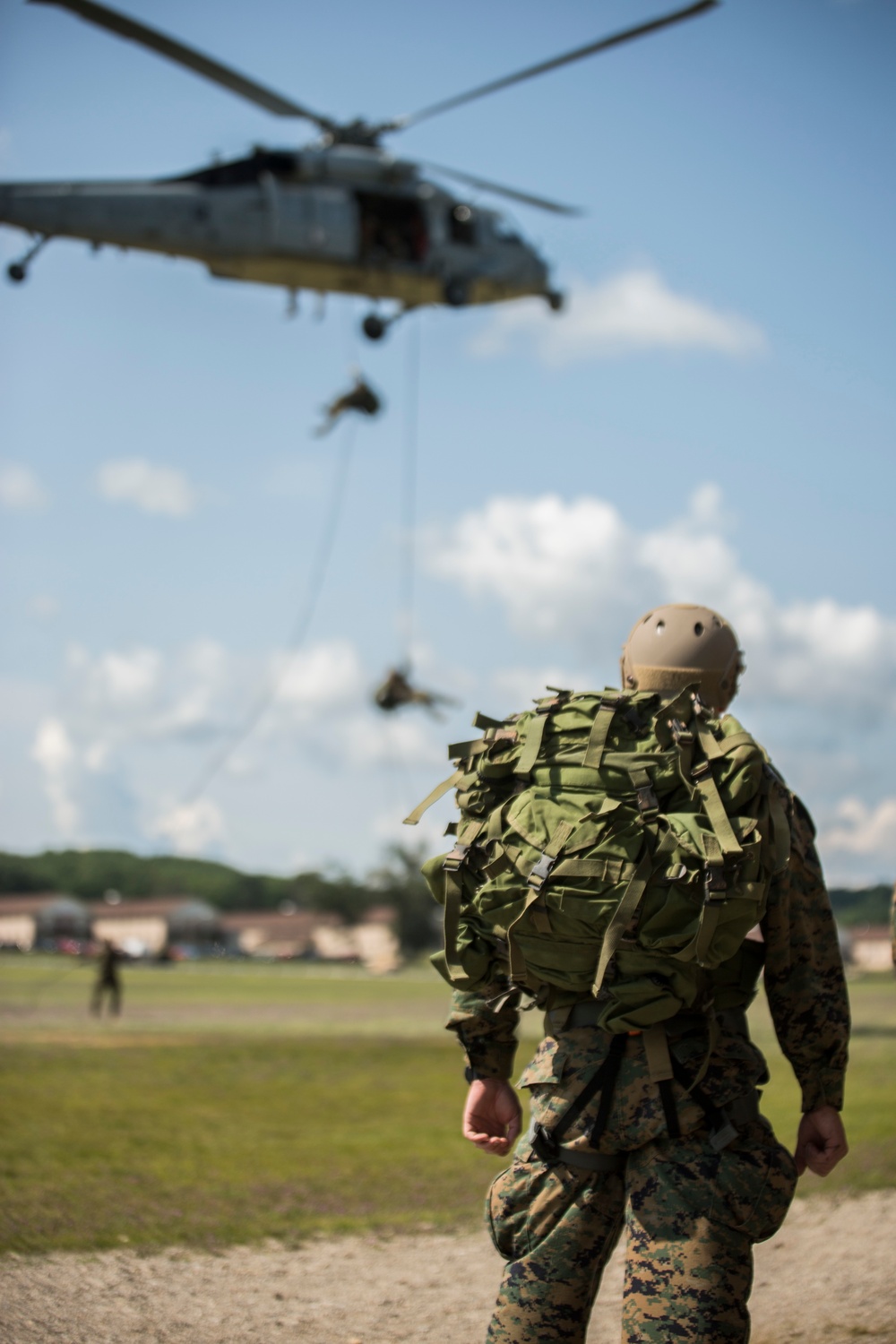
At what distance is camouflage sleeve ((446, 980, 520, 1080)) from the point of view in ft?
11.6

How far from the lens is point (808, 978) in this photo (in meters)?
3.38

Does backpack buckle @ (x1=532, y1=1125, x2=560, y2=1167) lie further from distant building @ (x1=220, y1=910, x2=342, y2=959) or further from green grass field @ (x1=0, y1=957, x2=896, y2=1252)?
distant building @ (x1=220, y1=910, x2=342, y2=959)

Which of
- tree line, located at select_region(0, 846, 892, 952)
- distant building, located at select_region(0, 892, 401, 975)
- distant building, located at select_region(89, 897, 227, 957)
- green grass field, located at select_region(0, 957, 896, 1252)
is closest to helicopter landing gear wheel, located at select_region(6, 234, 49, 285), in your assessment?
green grass field, located at select_region(0, 957, 896, 1252)

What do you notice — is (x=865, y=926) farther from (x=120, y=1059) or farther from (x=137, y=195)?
(x=137, y=195)

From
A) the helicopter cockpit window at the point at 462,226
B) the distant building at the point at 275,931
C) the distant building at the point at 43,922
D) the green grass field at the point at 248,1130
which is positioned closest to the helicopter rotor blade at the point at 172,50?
the helicopter cockpit window at the point at 462,226

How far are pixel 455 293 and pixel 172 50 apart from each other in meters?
5.34

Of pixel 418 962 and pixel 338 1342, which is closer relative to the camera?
pixel 338 1342

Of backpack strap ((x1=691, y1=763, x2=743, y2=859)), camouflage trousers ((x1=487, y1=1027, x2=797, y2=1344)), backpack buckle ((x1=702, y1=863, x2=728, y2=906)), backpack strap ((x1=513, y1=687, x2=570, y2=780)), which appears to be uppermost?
backpack strap ((x1=513, y1=687, x2=570, y2=780))

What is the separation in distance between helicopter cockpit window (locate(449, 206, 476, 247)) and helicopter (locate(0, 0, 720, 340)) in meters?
0.02

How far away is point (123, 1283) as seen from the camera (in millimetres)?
5230

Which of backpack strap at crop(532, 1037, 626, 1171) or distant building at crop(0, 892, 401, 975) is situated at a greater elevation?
backpack strap at crop(532, 1037, 626, 1171)

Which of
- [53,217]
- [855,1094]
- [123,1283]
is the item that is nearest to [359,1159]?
[123,1283]

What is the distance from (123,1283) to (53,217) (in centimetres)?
1510

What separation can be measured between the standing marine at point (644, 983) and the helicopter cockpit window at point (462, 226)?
1889 centimetres
